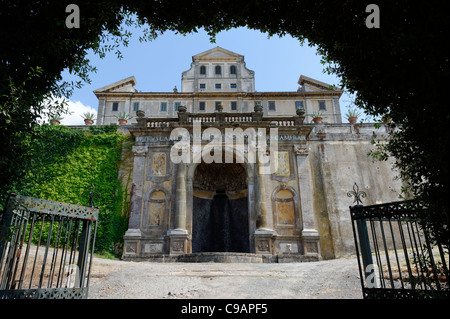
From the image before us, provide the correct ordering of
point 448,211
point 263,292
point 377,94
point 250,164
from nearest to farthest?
point 448,211, point 377,94, point 263,292, point 250,164

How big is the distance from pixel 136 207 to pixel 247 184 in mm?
5465

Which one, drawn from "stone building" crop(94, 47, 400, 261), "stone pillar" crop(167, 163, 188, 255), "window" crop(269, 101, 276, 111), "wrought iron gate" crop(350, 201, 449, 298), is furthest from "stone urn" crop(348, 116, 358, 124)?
"wrought iron gate" crop(350, 201, 449, 298)

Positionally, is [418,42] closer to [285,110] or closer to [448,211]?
[448,211]

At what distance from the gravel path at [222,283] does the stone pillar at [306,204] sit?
479 cm

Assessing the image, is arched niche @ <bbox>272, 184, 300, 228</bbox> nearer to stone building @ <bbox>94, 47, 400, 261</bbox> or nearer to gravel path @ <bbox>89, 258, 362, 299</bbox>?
stone building @ <bbox>94, 47, 400, 261</bbox>

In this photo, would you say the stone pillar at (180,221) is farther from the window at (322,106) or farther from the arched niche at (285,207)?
the window at (322,106)

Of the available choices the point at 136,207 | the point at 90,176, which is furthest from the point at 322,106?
the point at 90,176

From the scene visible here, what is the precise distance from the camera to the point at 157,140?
54.9 feet

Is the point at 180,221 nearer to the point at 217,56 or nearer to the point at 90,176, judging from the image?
the point at 90,176

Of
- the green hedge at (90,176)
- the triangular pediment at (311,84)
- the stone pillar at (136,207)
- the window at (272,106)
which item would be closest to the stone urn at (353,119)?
the stone pillar at (136,207)

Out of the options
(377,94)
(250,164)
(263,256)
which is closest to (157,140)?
(250,164)

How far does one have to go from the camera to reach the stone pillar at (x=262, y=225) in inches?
569

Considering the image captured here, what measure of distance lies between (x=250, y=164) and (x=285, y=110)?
740 inches

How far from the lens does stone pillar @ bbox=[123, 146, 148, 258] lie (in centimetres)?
1473
